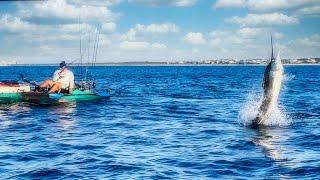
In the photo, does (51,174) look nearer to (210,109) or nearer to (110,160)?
(110,160)

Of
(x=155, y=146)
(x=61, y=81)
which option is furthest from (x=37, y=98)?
(x=155, y=146)

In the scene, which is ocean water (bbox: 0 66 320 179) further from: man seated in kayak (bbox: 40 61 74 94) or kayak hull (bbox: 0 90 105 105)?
man seated in kayak (bbox: 40 61 74 94)

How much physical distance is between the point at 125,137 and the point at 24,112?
10711mm

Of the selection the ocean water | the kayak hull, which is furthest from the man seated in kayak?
the ocean water

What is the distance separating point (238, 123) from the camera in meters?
20.9

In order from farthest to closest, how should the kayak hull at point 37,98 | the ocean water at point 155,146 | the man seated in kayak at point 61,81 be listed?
the man seated in kayak at point 61,81 → the kayak hull at point 37,98 → the ocean water at point 155,146

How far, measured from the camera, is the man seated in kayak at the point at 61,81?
91.6 feet

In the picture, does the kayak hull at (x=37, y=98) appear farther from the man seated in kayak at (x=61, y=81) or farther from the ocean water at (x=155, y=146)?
the ocean water at (x=155, y=146)

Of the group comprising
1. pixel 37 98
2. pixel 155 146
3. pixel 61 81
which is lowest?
pixel 155 146

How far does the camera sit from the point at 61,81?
93.5 feet

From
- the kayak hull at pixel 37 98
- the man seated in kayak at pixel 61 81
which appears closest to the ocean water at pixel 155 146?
the kayak hull at pixel 37 98

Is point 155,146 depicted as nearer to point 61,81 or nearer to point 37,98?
point 37,98

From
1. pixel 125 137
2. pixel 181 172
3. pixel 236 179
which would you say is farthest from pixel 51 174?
pixel 125 137

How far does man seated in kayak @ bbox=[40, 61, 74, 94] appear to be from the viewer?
27922 mm
